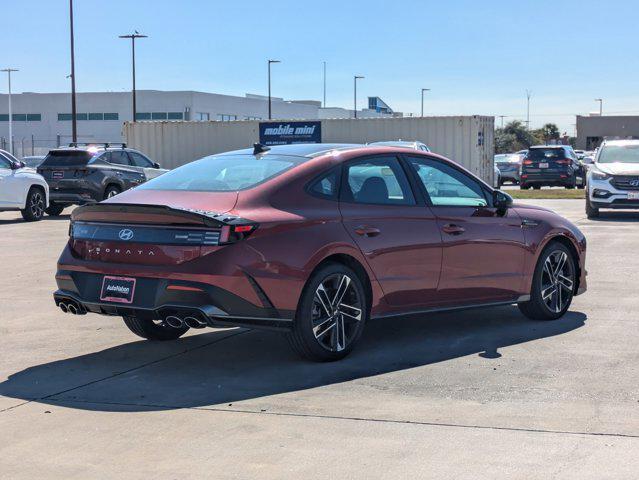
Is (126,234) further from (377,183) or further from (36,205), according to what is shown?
(36,205)

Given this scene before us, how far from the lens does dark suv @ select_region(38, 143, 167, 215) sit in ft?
75.9

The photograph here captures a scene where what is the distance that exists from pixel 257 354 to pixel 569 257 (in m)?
3.21

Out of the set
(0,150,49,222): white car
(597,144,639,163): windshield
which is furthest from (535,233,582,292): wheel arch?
(0,150,49,222): white car

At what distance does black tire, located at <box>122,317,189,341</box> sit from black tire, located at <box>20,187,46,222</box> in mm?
14345

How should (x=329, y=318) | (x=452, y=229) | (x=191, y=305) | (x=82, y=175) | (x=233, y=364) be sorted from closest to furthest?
(x=191, y=305), (x=329, y=318), (x=233, y=364), (x=452, y=229), (x=82, y=175)

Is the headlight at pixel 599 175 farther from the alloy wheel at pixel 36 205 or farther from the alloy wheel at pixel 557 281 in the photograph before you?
the alloy wheel at pixel 557 281

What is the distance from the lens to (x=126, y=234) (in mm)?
6695

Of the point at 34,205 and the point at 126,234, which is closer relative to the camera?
the point at 126,234

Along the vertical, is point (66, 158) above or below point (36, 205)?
above

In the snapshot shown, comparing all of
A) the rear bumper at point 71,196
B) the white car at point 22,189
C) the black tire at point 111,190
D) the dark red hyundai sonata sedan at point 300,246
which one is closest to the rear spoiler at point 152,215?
the dark red hyundai sonata sedan at point 300,246

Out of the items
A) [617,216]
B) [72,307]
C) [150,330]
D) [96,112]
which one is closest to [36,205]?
[617,216]

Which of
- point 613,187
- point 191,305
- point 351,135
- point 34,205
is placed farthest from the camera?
point 351,135

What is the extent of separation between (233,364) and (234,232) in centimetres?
109

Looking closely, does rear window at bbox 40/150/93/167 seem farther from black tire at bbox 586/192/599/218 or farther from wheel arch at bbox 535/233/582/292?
wheel arch at bbox 535/233/582/292
